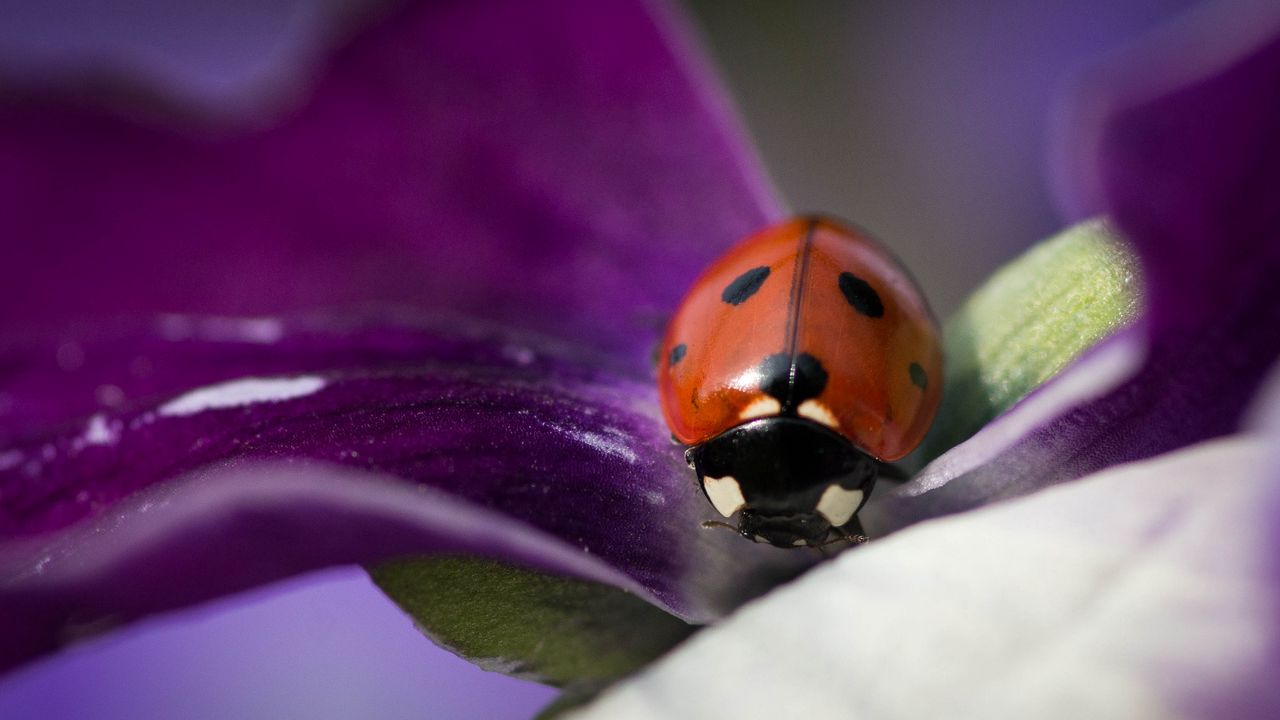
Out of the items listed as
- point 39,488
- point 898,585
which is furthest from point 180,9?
point 898,585

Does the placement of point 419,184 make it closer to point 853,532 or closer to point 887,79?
point 853,532

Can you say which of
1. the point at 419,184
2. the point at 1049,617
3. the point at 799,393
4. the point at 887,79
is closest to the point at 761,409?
the point at 799,393

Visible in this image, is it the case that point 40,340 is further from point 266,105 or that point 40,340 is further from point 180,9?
point 180,9

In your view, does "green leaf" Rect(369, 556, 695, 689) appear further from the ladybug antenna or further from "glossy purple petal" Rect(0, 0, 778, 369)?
"glossy purple petal" Rect(0, 0, 778, 369)

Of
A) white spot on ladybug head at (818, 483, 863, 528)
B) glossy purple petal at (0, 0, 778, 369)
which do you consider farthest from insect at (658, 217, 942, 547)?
glossy purple petal at (0, 0, 778, 369)

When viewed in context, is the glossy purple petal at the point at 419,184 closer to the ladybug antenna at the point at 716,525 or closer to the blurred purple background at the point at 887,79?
the ladybug antenna at the point at 716,525

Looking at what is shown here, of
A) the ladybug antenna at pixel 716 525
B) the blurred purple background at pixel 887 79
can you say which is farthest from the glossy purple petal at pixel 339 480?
the blurred purple background at pixel 887 79
